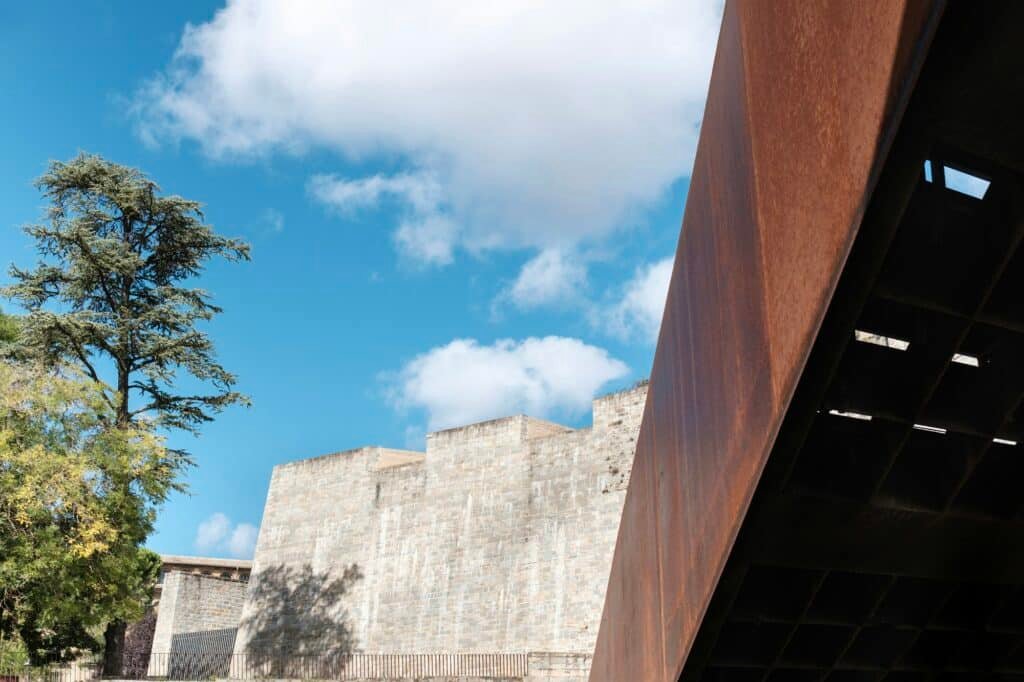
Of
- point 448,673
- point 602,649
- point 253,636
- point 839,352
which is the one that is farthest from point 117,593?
point 839,352

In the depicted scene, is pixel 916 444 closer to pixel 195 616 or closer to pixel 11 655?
pixel 11 655

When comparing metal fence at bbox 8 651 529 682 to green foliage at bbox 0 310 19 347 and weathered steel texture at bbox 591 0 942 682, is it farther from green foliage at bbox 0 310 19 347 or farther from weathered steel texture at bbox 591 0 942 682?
weathered steel texture at bbox 591 0 942 682

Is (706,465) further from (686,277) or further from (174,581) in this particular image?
(174,581)

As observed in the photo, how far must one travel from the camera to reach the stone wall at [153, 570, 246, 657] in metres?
30.6

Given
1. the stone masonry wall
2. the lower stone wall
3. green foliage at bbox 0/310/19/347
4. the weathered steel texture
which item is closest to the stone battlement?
the stone masonry wall

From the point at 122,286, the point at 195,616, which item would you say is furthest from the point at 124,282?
the point at 195,616

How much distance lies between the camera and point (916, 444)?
418 cm

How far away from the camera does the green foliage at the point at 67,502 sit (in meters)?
16.6

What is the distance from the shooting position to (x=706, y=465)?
4.20 meters

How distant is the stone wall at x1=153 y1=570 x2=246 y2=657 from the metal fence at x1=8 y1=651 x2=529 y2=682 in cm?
72

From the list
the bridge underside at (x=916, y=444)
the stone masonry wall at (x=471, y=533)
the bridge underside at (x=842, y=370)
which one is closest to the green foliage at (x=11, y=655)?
the stone masonry wall at (x=471, y=533)

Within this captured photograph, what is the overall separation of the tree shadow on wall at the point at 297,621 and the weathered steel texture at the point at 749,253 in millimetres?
22331

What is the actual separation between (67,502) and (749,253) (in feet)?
54.2

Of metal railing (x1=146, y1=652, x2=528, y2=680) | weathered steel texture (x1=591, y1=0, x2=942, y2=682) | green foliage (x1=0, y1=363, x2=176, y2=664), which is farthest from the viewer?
metal railing (x1=146, y1=652, x2=528, y2=680)
